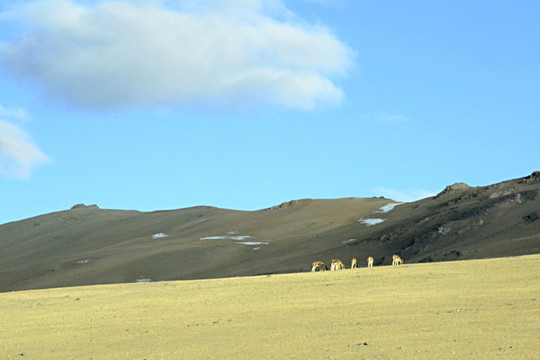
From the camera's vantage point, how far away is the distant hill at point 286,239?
55250 millimetres

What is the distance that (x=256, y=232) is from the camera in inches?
3083

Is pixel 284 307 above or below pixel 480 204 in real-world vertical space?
below

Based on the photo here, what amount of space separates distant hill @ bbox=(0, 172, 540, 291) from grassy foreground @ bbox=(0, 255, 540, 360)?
2055 centimetres

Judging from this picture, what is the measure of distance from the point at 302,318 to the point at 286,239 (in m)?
50.8

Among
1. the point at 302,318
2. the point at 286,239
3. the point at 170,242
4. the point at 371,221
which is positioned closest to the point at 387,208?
the point at 371,221

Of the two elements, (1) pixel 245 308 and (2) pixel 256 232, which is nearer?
(1) pixel 245 308

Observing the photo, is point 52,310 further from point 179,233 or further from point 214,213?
point 214,213

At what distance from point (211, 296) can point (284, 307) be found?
4.68 m

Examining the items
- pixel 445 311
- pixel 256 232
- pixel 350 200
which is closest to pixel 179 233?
pixel 256 232

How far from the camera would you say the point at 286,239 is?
70.9m

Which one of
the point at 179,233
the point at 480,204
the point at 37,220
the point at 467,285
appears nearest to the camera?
the point at 467,285

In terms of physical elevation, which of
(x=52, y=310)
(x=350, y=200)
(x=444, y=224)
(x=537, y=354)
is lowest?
(x=537, y=354)

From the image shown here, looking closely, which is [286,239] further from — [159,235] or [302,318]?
[302,318]

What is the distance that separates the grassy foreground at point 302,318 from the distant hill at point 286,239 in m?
Answer: 20.6
